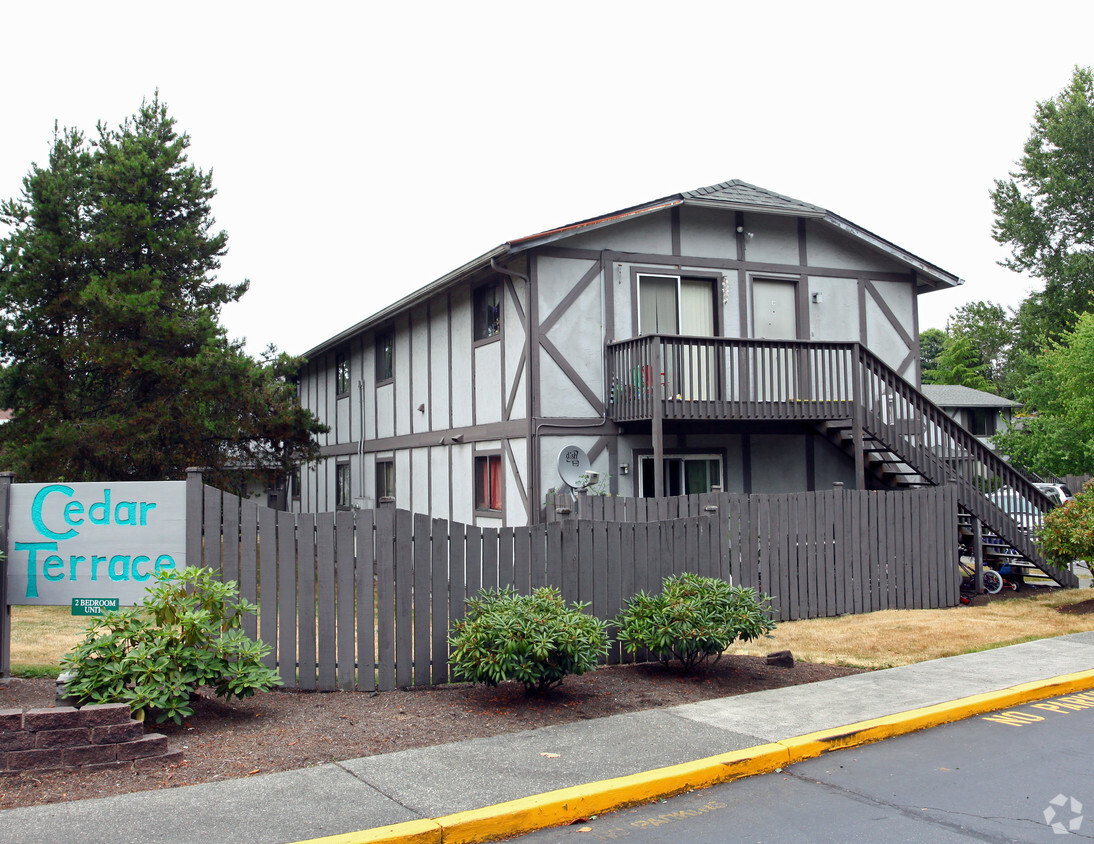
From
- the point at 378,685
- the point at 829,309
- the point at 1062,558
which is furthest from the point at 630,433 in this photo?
the point at 378,685

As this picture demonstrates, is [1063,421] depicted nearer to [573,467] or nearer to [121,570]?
[573,467]

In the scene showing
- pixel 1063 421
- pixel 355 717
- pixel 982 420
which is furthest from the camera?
pixel 982 420

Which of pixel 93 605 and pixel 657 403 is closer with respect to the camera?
pixel 93 605

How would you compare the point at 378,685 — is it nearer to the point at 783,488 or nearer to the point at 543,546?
the point at 543,546

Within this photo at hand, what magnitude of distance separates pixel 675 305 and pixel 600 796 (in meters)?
12.7

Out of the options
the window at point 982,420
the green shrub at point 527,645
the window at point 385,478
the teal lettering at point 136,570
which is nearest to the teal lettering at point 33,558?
the teal lettering at point 136,570

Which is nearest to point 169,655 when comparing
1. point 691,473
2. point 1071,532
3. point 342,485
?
point 691,473

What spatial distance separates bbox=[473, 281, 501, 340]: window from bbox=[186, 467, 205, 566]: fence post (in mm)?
10017

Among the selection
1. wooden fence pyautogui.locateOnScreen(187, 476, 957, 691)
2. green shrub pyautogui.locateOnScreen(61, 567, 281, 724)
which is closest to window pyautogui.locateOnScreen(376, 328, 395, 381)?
wooden fence pyautogui.locateOnScreen(187, 476, 957, 691)

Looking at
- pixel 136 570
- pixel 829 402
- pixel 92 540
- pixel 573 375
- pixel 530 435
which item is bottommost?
pixel 136 570

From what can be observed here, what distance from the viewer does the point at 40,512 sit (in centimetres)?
771

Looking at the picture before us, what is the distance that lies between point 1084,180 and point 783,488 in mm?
31214

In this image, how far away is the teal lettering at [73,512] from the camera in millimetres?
7691

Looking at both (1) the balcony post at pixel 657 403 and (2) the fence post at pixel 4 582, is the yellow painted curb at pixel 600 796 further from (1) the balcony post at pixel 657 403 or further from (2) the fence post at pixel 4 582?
(1) the balcony post at pixel 657 403
